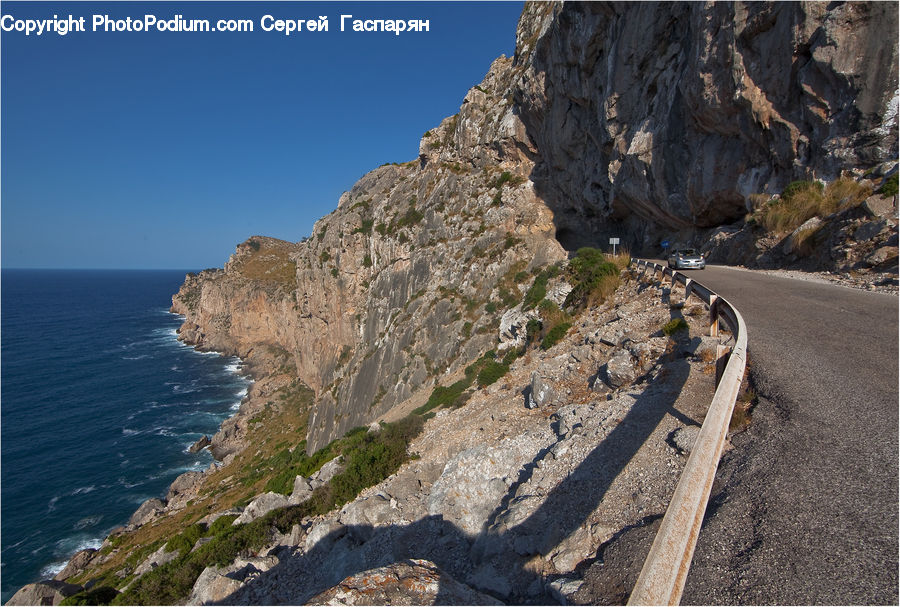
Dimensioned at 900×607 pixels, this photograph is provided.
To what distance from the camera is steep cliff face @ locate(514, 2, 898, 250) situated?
1405 centimetres

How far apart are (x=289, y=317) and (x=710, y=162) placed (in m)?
58.4

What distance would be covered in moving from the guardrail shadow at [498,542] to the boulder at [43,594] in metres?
17.8

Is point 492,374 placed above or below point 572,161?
below

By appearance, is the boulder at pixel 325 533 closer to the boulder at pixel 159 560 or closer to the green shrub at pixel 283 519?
the green shrub at pixel 283 519

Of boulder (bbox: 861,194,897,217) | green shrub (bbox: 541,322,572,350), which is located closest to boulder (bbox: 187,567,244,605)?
green shrub (bbox: 541,322,572,350)

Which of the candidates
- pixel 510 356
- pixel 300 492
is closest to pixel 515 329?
pixel 510 356

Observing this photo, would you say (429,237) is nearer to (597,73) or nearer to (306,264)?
(597,73)

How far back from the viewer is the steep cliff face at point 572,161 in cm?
1520

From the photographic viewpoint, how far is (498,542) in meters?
5.31

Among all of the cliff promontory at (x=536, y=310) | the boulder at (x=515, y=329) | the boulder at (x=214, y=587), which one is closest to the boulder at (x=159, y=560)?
the cliff promontory at (x=536, y=310)

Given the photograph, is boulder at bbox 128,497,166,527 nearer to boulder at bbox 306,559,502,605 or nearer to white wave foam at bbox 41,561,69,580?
white wave foam at bbox 41,561,69,580

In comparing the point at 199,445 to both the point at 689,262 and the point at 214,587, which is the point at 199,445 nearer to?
the point at 214,587

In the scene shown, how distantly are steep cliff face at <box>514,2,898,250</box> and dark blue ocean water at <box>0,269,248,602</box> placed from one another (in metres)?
45.4

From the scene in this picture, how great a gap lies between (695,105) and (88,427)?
61.4 metres
